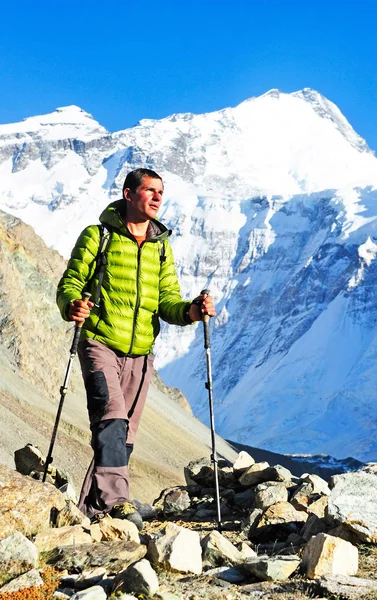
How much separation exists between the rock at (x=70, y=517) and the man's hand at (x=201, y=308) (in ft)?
6.03

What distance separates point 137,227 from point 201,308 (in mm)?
803

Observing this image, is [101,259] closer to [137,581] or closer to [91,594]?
[137,581]

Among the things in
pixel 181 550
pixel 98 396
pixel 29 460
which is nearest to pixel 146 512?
pixel 29 460

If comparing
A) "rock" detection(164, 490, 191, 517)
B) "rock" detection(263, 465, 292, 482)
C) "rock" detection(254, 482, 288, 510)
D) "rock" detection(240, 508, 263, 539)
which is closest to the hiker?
"rock" detection(240, 508, 263, 539)

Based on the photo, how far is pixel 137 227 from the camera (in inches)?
270

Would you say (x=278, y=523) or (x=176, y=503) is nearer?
(x=278, y=523)

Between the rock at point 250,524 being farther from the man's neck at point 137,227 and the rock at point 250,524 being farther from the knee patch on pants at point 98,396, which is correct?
the man's neck at point 137,227

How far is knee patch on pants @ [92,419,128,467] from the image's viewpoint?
6.39 m

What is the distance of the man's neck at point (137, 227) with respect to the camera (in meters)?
6.84

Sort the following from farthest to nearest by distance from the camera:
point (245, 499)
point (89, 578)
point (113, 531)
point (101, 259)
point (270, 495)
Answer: point (245, 499) < point (270, 495) < point (101, 259) < point (113, 531) < point (89, 578)

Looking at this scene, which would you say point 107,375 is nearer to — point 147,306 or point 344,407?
point 147,306

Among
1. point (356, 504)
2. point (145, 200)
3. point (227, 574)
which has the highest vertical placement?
point (145, 200)

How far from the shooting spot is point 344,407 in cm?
16312

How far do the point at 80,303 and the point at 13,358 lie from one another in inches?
1267
